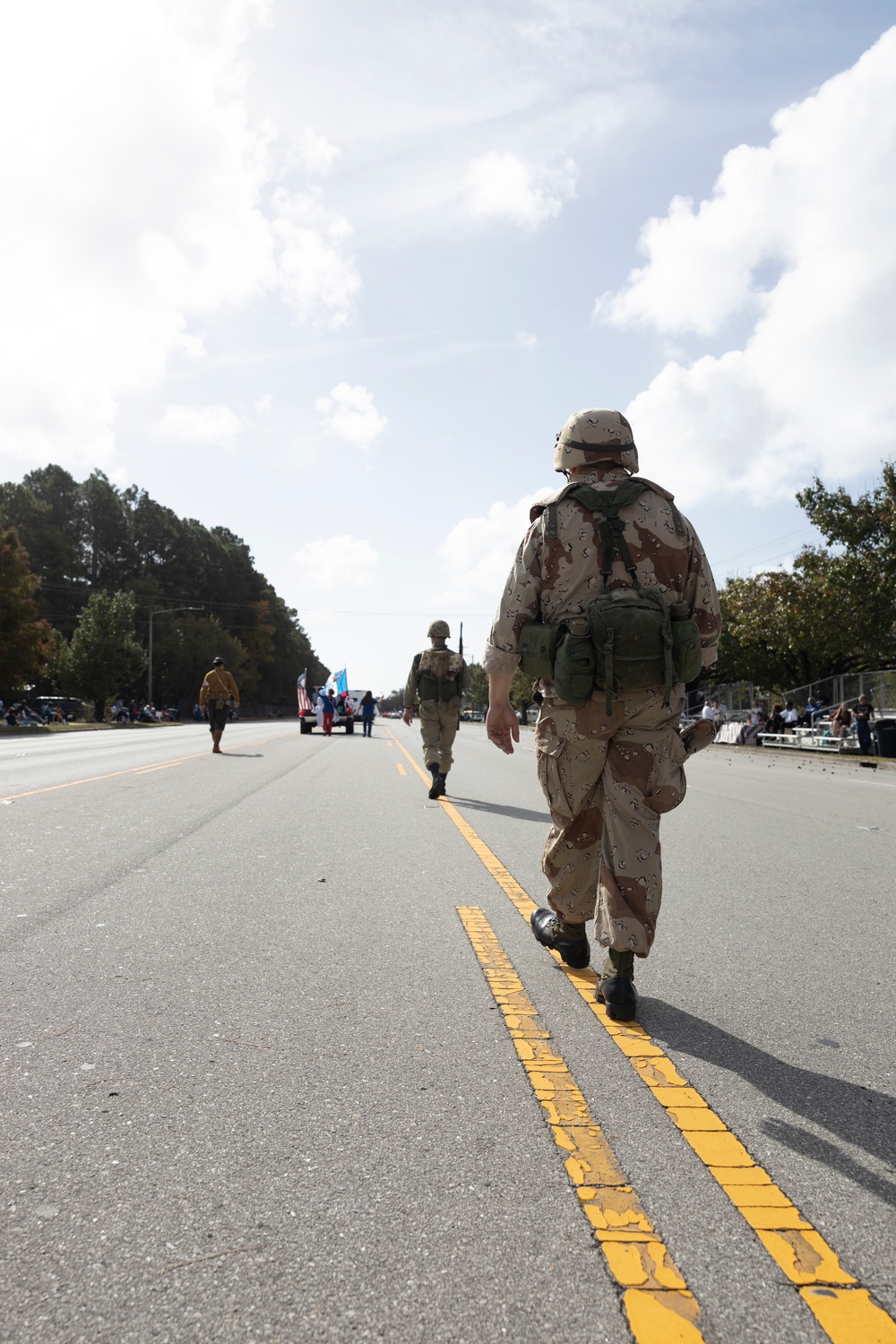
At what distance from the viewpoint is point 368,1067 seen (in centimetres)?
311

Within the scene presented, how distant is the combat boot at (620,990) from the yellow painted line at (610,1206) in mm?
270

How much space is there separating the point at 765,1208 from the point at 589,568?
2201 millimetres

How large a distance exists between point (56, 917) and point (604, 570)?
130 inches

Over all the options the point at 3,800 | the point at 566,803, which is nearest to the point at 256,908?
the point at 566,803

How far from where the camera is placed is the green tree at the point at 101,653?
52531 millimetres

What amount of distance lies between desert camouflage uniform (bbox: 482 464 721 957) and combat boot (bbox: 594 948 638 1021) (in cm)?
6

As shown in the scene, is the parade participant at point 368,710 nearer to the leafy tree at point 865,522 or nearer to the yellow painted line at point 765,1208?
the leafy tree at point 865,522

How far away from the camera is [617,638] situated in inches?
141

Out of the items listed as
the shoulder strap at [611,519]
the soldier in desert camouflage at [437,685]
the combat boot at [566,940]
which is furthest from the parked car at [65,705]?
the shoulder strap at [611,519]

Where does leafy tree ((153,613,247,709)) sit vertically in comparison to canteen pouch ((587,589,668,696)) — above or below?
above

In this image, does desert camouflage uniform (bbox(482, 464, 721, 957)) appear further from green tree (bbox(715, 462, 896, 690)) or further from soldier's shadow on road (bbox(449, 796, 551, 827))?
green tree (bbox(715, 462, 896, 690))

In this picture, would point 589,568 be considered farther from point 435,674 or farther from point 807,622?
point 807,622

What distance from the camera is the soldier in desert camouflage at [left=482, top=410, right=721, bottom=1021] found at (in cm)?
363

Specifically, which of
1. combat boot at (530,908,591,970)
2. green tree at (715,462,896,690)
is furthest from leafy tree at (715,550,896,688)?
combat boot at (530,908,591,970)
